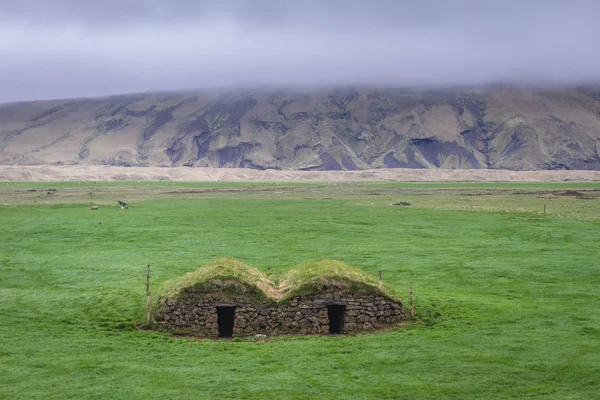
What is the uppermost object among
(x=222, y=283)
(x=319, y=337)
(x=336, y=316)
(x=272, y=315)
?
(x=222, y=283)

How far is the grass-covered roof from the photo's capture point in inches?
1235

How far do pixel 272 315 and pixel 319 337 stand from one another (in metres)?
2.52

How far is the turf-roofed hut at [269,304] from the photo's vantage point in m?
31.3

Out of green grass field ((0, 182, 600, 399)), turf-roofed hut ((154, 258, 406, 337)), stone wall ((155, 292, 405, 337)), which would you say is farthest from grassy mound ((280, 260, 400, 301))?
green grass field ((0, 182, 600, 399))

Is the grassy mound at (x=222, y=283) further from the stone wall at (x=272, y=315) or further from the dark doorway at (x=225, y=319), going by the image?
the dark doorway at (x=225, y=319)

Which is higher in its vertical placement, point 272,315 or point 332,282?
point 332,282

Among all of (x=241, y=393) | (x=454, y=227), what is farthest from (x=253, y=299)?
(x=454, y=227)

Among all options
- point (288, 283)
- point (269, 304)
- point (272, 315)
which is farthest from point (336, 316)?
point (269, 304)

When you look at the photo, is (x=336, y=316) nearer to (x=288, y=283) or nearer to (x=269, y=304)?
(x=288, y=283)

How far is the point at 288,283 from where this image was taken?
33250 mm

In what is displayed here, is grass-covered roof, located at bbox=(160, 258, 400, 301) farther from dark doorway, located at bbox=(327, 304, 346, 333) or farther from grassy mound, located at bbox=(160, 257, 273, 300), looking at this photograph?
dark doorway, located at bbox=(327, 304, 346, 333)

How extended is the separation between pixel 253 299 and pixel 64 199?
95509 mm

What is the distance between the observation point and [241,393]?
75.8 feet

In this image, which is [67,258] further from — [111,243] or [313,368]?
[313,368]
